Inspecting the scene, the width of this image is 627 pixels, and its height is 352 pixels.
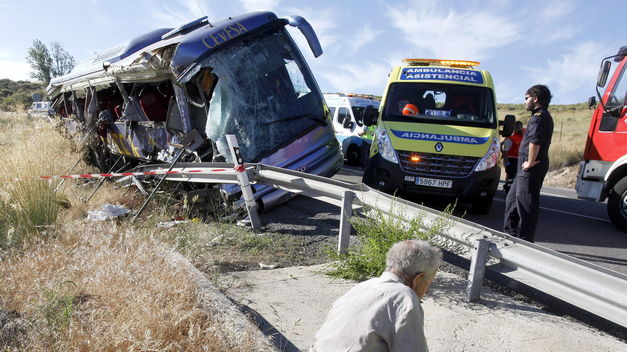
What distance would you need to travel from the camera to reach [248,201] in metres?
5.75

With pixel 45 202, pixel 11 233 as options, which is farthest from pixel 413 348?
pixel 45 202

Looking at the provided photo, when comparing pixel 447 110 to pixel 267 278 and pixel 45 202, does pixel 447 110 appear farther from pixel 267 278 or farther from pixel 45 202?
pixel 45 202

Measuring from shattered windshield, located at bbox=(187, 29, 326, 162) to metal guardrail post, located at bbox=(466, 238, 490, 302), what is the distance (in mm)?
3704

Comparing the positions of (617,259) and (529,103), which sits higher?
(529,103)

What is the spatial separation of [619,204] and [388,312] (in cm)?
646

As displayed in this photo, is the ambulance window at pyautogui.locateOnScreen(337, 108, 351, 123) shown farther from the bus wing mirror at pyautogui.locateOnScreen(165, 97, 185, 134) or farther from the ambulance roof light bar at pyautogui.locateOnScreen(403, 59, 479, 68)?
the bus wing mirror at pyautogui.locateOnScreen(165, 97, 185, 134)

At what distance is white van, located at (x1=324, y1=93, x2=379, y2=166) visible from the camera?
14734mm

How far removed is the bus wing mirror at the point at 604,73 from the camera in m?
7.04

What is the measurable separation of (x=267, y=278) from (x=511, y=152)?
313 inches

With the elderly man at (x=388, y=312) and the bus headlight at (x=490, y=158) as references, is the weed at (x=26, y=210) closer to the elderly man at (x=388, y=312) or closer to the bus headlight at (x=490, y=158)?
the elderly man at (x=388, y=312)

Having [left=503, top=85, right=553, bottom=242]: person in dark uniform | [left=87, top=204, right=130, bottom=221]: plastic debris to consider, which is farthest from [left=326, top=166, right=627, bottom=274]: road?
[left=87, top=204, right=130, bottom=221]: plastic debris

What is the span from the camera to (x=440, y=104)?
783 centimetres

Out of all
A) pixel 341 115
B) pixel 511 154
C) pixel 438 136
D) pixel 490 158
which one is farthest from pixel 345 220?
pixel 341 115

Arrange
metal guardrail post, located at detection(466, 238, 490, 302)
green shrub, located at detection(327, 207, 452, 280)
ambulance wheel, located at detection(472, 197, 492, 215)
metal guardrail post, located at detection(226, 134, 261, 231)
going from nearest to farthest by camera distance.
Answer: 1. metal guardrail post, located at detection(466, 238, 490, 302)
2. green shrub, located at detection(327, 207, 452, 280)
3. metal guardrail post, located at detection(226, 134, 261, 231)
4. ambulance wheel, located at detection(472, 197, 492, 215)
